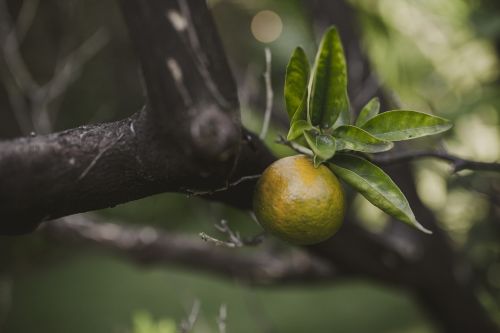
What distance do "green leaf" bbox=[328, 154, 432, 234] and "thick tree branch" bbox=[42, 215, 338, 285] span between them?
1.47 metres

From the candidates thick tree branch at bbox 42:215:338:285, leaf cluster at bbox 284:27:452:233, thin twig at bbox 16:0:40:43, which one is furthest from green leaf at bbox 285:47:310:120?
thin twig at bbox 16:0:40:43

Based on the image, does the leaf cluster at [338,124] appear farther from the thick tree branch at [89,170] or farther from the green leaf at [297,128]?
the thick tree branch at [89,170]

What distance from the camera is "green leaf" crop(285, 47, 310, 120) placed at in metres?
0.83

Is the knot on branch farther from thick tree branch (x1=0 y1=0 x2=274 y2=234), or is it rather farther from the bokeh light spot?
the bokeh light spot

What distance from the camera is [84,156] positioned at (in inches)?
30.6

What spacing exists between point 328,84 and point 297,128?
3.3 inches

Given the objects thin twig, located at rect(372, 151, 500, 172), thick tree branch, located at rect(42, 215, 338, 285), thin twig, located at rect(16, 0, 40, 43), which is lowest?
thick tree branch, located at rect(42, 215, 338, 285)

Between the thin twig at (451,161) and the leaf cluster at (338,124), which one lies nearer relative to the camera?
the leaf cluster at (338,124)

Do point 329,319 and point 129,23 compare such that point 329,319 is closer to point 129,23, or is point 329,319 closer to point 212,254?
point 212,254

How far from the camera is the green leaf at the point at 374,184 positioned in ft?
2.51

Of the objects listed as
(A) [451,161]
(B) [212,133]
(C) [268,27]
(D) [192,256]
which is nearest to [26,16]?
(C) [268,27]

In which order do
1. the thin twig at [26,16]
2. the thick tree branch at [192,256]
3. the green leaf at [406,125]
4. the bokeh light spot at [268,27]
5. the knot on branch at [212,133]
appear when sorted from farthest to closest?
the thin twig at [26,16] → the bokeh light spot at [268,27] → the thick tree branch at [192,256] → the green leaf at [406,125] → the knot on branch at [212,133]

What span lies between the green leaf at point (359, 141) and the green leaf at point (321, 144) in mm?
17

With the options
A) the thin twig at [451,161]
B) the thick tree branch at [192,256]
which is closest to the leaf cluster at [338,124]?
the thin twig at [451,161]
